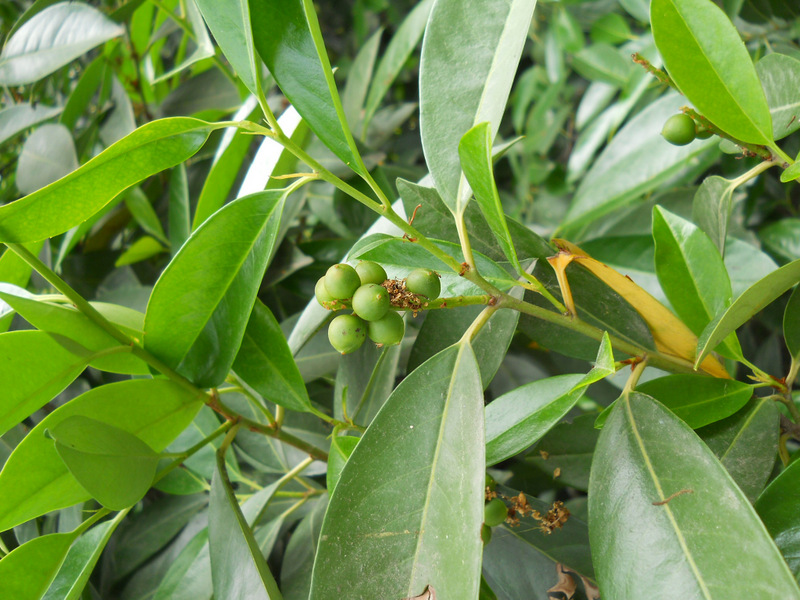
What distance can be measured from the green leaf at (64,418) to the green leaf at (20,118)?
757 millimetres

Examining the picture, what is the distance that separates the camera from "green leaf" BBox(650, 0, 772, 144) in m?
0.54

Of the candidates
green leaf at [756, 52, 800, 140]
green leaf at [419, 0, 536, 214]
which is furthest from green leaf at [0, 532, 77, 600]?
green leaf at [756, 52, 800, 140]

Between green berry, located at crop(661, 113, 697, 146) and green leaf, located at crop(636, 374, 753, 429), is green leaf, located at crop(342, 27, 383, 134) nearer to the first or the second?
green berry, located at crop(661, 113, 697, 146)

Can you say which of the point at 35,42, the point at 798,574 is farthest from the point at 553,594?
the point at 35,42

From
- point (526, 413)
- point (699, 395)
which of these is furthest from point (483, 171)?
point (699, 395)

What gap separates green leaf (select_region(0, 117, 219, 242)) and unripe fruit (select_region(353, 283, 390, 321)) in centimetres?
21

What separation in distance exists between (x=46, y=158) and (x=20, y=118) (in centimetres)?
17

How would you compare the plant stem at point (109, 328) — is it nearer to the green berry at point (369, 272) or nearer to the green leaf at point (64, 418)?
the green leaf at point (64, 418)

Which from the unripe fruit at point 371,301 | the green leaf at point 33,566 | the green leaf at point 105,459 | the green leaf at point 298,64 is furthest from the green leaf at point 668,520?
the green leaf at point 33,566

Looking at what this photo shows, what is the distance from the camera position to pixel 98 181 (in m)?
0.55

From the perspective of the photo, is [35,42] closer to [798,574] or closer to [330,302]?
[330,302]

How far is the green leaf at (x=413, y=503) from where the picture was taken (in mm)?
468

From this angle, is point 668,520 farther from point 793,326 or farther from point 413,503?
point 793,326

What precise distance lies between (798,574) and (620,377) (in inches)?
12.8
